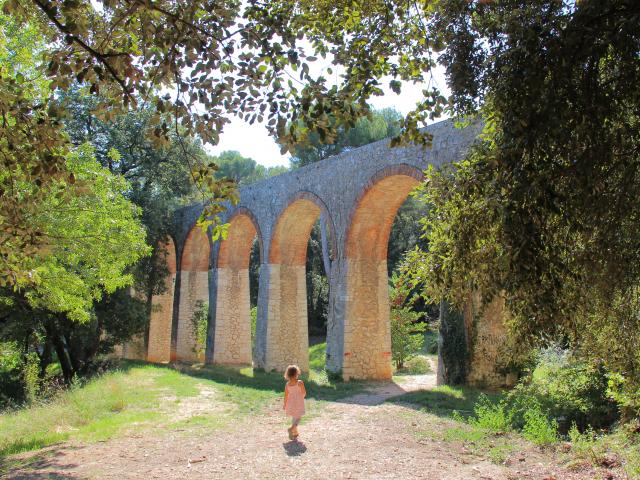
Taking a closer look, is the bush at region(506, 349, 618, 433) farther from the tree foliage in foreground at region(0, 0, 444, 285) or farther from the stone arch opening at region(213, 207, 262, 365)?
the stone arch opening at region(213, 207, 262, 365)

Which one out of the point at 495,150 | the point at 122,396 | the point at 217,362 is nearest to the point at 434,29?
the point at 495,150

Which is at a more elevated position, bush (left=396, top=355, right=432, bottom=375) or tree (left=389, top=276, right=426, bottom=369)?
tree (left=389, top=276, right=426, bottom=369)

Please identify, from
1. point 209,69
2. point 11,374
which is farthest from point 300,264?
point 209,69

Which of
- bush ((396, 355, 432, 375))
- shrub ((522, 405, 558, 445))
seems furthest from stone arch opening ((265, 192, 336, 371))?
shrub ((522, 405, 558, 445))

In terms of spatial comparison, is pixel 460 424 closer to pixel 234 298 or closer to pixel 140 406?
pixel 140 406

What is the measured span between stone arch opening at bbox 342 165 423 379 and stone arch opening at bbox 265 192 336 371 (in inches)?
103

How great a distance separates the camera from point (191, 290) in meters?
21.1

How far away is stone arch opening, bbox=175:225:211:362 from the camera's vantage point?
20578 millimetres

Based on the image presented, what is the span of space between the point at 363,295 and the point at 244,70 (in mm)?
9704

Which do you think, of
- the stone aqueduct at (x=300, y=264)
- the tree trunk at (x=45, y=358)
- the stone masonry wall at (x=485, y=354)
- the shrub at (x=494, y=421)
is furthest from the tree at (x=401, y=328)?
the tree trunk at (x=45, y=358)

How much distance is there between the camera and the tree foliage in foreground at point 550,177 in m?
3.31

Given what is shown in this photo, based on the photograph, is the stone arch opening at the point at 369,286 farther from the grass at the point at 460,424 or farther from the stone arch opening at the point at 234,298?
the stone arch opening at the point at 234,298

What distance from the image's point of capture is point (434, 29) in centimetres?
430

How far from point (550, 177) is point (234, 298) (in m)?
16.0
